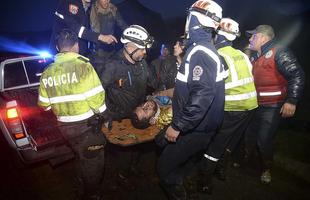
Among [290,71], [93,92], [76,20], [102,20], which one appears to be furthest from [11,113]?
[290,71]

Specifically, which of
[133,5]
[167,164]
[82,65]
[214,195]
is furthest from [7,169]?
[133,5]

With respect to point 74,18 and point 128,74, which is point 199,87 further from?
point 74,18

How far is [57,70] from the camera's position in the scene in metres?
3.56

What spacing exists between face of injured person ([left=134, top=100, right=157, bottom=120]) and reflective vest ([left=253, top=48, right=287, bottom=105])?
6.12ft

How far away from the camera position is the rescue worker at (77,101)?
3.58 metres

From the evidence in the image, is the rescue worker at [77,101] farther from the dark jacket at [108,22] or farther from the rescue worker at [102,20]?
the dark jacket at [108,22]

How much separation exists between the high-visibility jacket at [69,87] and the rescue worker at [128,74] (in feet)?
2.57

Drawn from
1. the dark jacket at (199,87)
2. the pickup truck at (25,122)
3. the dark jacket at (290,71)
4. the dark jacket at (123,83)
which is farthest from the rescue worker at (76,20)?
the dark jacket at (290,71)

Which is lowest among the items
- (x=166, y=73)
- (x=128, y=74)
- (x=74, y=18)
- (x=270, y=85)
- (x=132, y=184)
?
(x=132, y=184)

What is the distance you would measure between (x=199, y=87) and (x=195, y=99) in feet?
0.47

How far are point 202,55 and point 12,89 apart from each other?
4.17 meters

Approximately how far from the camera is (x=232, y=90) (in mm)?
4199

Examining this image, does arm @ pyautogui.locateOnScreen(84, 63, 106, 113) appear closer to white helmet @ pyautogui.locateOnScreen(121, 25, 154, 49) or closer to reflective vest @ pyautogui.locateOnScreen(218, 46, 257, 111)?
white helmet @ pyautogui.locateOnScreen(121, 25, 154, 49)

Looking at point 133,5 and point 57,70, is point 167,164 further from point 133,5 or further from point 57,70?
point 133,5
